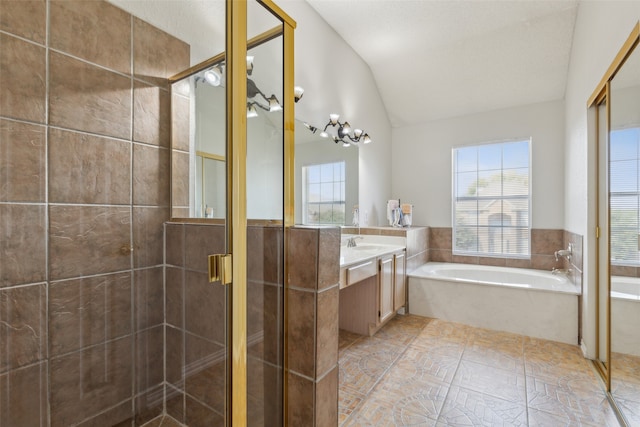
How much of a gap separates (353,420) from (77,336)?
149 cm

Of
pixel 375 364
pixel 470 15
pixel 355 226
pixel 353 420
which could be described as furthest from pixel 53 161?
pixel 470 15

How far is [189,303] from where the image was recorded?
4.47 ft

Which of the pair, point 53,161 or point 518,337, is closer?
point 53,161

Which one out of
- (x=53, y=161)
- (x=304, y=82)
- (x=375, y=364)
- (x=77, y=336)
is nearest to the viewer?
(x=53, y=161)

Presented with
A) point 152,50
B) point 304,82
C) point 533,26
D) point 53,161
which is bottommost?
point 53,161

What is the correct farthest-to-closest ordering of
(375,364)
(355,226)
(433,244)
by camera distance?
1. (433,244)
2. (355,226)
3. (375,364)

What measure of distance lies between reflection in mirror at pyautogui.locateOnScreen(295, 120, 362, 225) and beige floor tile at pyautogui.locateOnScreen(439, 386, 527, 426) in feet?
5.52

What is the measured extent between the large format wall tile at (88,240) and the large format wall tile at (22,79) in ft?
1.29

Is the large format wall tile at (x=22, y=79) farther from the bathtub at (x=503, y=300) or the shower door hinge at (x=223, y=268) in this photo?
the bathtub at (x=503, y=300)

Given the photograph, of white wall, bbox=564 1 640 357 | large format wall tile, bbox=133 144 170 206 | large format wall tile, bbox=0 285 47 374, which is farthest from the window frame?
white wall, bbox=564 1 640 357

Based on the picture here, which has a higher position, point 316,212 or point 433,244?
point 316,212

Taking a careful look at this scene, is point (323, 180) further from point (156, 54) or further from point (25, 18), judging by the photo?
point (25, 18)

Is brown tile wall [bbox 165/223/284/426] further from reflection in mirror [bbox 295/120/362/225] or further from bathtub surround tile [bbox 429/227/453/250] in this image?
bathtub surround tile [bbox 429/227/453/250]

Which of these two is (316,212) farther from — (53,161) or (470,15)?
(470,15)
